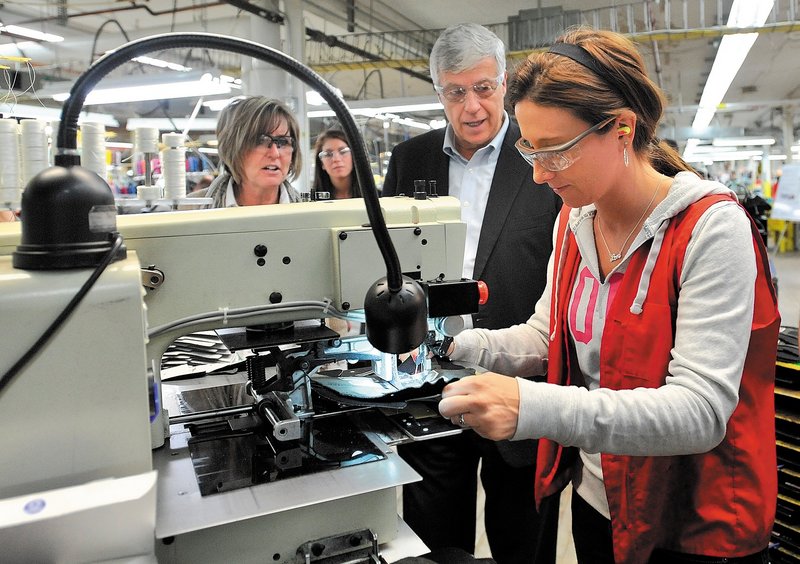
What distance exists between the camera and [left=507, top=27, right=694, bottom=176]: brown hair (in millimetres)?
947

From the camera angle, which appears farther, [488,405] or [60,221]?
[488,405]

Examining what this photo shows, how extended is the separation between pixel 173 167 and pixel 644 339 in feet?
3.63

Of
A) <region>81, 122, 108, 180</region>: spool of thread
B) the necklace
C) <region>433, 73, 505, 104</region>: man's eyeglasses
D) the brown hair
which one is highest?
<region>433, 73, 505, 104</region>: man's eyeglasses

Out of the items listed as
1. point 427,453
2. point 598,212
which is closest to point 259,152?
point 427,453

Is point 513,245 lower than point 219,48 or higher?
lower

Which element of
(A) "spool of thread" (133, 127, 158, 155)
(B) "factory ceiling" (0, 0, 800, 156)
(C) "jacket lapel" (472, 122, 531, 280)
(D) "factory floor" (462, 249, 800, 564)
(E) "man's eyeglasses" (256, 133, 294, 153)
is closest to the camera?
(A) "spool of thread" (133, 127, 158, 155)

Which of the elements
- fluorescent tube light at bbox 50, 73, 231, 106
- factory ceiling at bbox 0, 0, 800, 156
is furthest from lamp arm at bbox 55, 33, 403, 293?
factory ceiling at bbox 0, 0, 800, 156

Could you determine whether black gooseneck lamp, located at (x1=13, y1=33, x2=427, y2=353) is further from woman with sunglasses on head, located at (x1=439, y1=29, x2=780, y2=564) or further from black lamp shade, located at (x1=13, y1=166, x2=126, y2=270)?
woman with sunglasses on head, located at (x1=439, y1=29, x2=780, y2=564)

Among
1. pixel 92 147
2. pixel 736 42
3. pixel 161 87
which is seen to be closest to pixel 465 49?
pixel 92 147

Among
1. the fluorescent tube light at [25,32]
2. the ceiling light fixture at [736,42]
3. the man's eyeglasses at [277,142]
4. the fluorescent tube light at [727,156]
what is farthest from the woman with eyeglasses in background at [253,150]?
the fluorescent tube light at [727,156]

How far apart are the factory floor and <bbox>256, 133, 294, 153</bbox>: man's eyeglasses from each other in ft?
4.35

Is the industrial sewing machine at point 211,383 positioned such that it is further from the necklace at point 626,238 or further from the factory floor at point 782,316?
the factory floor at point 782,316

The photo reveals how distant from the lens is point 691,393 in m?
0.84

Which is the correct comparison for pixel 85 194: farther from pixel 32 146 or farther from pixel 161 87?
pixel 161 87
